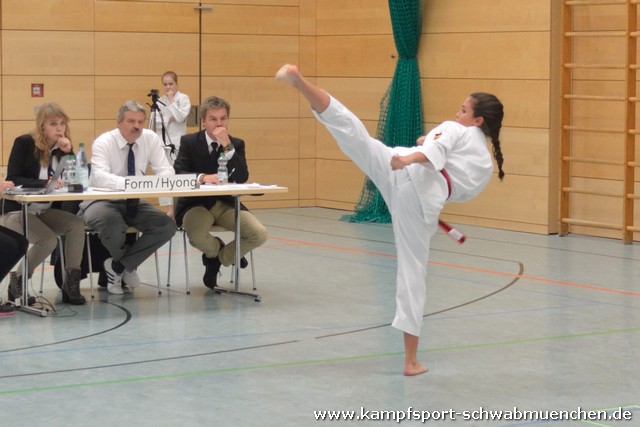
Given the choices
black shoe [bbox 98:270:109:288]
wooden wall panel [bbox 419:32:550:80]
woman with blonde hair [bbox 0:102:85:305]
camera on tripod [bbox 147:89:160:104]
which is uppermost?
wooden wall panel [bbox 419:32:550:80]

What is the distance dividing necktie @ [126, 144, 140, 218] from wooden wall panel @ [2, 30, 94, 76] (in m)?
4.50

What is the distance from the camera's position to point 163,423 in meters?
4.43

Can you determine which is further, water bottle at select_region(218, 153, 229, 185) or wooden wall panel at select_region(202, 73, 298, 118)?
wooden wall panel at select_region(202, 73, 298, 118)

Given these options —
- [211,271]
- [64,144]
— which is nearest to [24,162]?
[64,144]

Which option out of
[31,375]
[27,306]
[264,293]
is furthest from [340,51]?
[31,375]

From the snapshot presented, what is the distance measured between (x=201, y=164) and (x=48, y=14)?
15.2 feet

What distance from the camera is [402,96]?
11.4 m

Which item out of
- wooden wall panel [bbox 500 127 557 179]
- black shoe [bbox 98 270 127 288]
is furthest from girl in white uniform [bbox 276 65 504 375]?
wooden wall panel [bbox 500 127 557 179]

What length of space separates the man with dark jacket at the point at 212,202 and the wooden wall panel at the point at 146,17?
459 centimetres

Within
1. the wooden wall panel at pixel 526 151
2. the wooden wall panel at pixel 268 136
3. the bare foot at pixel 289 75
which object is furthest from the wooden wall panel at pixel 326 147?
the bare foot at pixel 289 75

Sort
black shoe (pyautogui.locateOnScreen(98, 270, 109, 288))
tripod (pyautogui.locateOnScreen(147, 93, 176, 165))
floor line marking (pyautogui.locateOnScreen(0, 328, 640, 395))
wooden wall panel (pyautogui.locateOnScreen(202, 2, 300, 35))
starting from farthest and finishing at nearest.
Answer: wooden wall panel (pyautogui.locateOnScreen(202, 2, 300, 35))
tripod (pyautogui.locateOnScreen(147, 93, 176, 165))
black shoe (pyautogui.locateOnScreen(98, 270, 109, 288))
floor line marking (pyautogui.locateOnScreen(0, 328, 640, 395))

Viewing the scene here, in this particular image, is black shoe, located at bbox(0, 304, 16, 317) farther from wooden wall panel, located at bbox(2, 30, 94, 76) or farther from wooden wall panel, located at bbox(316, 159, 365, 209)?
wooden wall panel, located at bbox(316, 159, 365, 209)

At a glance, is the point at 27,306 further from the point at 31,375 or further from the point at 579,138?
the point at 579,138

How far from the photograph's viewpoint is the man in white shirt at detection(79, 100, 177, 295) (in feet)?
23.2
